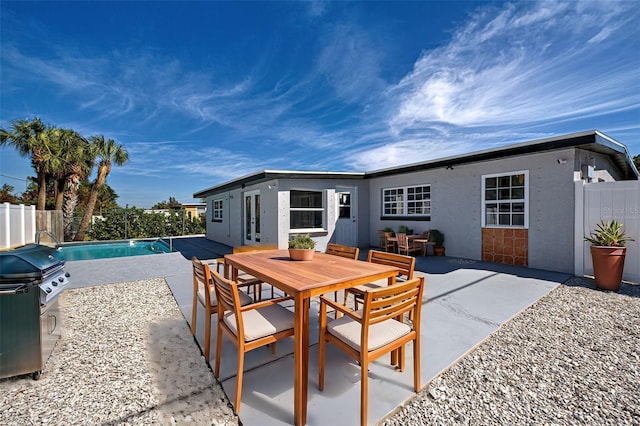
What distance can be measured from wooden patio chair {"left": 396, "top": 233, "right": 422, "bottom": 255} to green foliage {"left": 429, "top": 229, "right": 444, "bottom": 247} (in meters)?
0.52

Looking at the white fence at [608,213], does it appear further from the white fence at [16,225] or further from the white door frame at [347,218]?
the white fence at [16,225]

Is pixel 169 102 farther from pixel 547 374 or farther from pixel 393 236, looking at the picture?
pixel 547 374

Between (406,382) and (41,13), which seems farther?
(41,13)

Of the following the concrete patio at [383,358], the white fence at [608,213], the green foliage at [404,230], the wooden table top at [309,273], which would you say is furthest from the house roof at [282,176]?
the white fence at [608,213]

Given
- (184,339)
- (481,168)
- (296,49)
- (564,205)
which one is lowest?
(184,339)

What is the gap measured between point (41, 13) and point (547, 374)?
37.5 ft

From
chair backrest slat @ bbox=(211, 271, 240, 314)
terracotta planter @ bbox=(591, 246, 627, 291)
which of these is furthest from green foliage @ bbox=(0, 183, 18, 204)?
terracotta planter @ bbox=(591, 246, 627, 291)

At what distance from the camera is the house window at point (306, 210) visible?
901cm

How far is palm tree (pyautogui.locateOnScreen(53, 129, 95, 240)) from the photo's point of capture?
14.3 metres

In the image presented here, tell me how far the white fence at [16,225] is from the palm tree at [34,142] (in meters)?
4.37

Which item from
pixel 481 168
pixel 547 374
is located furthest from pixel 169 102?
pixel 547 374

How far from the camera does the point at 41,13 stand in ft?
21.1

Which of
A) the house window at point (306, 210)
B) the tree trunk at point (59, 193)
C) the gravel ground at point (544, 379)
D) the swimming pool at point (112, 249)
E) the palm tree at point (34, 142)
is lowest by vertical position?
the swimming pool at point (112, 249)

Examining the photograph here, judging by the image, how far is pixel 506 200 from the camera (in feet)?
23.9
